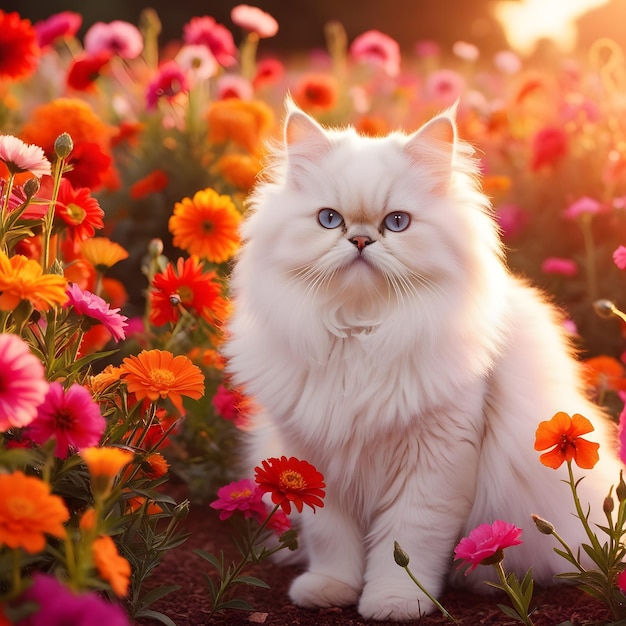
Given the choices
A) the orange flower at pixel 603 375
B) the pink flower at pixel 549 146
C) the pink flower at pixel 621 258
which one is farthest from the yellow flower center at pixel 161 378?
the pink flower at pixel 549 146

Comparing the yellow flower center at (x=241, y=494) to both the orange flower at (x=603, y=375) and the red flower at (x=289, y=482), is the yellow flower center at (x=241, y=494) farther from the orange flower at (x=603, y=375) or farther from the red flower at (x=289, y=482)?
the orange flower at (x=603, y=375)


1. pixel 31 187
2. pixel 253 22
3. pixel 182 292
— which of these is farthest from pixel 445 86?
pixel 31 187

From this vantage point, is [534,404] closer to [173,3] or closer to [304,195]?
[304,195]

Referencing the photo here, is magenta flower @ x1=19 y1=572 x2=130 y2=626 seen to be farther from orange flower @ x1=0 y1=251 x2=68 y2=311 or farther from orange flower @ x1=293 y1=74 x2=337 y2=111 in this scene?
orange flower @ x1=293 y1=74 x2=337 y2=111

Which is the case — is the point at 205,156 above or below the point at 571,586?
above

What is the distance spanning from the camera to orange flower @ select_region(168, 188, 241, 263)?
112 inches

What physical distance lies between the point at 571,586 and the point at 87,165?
1.95 m

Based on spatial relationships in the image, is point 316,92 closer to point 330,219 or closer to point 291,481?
point 330,219

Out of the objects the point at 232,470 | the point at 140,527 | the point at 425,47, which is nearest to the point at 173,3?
the point at 425,47

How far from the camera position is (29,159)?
185cm

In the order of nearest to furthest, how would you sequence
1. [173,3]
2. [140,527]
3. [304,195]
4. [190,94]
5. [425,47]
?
[140,527], [304,195], [190,94], [425,47], [173,3]

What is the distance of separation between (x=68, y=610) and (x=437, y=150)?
1.67 meters

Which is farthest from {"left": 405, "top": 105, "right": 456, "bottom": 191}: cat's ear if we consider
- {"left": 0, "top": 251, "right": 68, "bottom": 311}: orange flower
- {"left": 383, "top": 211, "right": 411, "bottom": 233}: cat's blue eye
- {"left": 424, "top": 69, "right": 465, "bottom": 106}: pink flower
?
{"left": 424, "top": 69, "right": 465, "bottom": 106}: pink flower

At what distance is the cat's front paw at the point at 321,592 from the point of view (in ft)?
8.22
